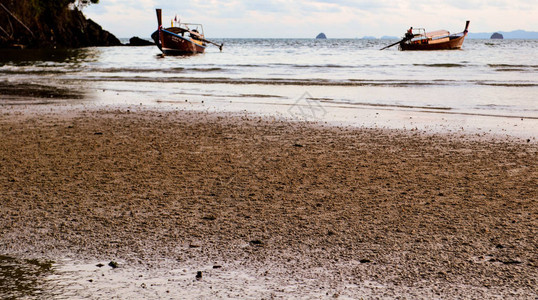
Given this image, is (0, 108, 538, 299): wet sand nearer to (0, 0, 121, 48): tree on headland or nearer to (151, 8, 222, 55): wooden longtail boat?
(151, 8, 222, 55): wooden longtail boat

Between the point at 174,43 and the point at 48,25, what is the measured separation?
38.9 meters

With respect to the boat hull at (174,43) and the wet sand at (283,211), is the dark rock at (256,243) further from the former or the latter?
the boat hull at (174,43)

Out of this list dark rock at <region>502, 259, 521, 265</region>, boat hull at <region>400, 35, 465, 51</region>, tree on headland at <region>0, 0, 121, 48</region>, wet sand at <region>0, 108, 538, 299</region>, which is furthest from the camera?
tree on headland at <region>0, 0, 121, 48</region>

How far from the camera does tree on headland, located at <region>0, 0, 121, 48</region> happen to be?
7294 centimetres

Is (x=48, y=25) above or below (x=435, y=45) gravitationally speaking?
above

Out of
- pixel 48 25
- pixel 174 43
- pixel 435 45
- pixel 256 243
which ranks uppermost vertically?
pixel 48 25

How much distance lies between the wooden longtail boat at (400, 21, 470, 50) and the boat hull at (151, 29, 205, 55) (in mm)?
24664

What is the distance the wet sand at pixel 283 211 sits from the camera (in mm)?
3820

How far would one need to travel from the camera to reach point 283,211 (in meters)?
5.34

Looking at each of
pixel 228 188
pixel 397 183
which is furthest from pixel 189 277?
pixel 397 183

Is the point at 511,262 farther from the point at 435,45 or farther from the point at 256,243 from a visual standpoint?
the point at 435,45

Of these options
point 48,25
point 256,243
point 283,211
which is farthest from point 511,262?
point 48,25

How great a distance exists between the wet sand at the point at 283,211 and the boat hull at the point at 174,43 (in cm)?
4631

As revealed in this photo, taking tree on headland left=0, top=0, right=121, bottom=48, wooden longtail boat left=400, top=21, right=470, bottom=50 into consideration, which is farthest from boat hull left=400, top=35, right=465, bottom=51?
tree on headland left=0, top=0, right=121, bottom=48
